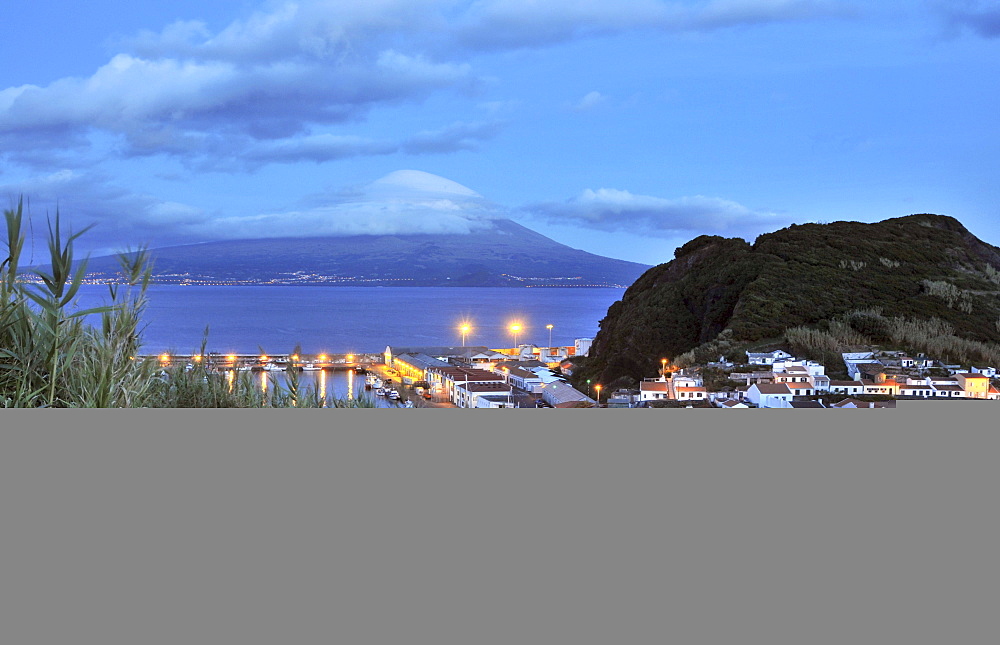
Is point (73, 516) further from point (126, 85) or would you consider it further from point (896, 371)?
point (126, 85)

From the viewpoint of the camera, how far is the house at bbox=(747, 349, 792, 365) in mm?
9094

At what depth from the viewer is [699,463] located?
124 centimetres

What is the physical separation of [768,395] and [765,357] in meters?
3.82

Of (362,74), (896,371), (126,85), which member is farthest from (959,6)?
(126,85)

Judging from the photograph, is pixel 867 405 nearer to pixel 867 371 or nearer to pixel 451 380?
pixel 451 380

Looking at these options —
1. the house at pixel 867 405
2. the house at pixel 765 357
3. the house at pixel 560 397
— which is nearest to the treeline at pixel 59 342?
the house at pixel 867 405

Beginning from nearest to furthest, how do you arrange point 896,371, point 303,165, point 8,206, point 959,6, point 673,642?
point 673,642, point 8,206, point 959,6, point 896,371, point 303,165

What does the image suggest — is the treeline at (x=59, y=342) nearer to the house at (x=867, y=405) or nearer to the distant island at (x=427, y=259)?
the house at (x=867, y=405)

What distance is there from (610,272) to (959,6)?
13.7 m

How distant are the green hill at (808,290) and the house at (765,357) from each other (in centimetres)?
126

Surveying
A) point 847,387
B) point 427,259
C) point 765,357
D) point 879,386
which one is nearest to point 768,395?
point 847,387

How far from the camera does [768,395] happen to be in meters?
6.08

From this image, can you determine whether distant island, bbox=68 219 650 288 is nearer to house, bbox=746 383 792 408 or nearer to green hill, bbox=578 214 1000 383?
green hill, bbox=578 214 1000 383

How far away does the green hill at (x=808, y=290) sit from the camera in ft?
34.7
